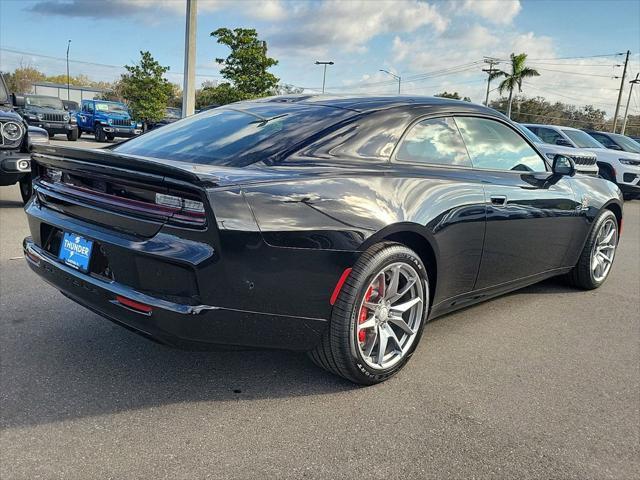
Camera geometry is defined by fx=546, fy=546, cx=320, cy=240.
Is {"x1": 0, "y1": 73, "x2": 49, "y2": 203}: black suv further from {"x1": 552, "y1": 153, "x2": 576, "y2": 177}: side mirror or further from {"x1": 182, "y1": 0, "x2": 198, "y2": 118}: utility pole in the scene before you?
{"x1": 182, "y1": 0, "x2": 198, "y2": 118}: utility pole

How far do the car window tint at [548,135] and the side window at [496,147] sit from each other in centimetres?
957

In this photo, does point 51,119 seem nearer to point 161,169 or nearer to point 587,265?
point 587,265

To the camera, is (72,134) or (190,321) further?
(72,134)

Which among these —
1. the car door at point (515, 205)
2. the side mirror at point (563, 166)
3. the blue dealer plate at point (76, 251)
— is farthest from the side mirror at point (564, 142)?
the blue dealer plate at point (76, 251)

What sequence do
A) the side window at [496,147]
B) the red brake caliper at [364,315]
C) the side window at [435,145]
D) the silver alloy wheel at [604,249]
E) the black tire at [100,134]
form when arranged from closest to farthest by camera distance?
the red brake caliper at [364,315], the side window at [435,145], the side window at [496,147], the silver alloy wheel at [604,249], the black tire at [100,134]

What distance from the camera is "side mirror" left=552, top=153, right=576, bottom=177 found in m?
4.04

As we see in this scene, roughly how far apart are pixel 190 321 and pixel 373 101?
172cm

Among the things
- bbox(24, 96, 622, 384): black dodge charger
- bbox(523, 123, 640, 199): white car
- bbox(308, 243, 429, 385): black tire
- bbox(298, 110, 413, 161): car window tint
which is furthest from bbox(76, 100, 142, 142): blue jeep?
bbox(308, 243, 429, 385): black tire

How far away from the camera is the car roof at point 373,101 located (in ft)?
10.4

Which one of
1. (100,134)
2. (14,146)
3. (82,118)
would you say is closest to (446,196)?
(14,146)

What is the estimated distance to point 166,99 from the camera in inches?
1341

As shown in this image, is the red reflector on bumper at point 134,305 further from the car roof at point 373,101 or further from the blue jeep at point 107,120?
the blue jeep at point 107,120

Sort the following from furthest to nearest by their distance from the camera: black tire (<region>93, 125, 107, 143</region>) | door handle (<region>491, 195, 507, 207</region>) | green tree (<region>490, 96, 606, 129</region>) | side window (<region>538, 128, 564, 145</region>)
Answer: green tree (<region>490, 96, 606, 129</region>) < black tire (<region>93, 125, 107, 143</region>) < side window (<region>538, 128, 564, 145</region>) < door handle (<region>491, 195, 507, 207</region>)

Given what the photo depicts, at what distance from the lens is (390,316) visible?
291 centimetres
